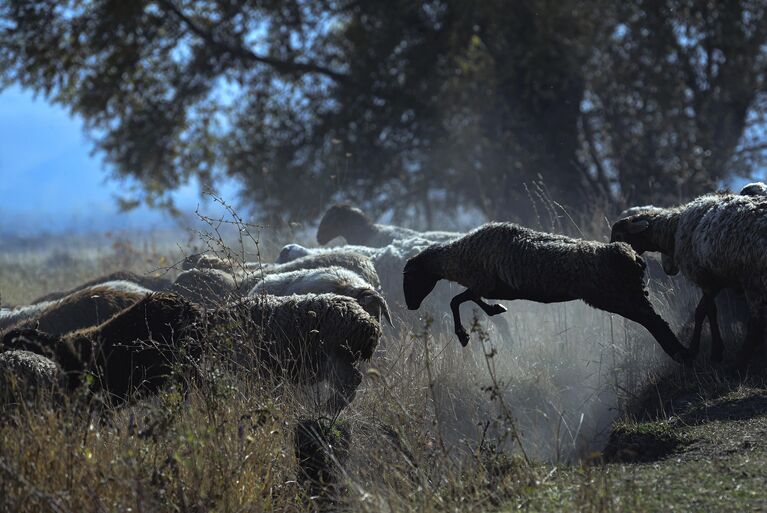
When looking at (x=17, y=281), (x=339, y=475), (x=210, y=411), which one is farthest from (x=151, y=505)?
(x=17, y=281)

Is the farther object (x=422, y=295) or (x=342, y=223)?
(x=342, y=223)

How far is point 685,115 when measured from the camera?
2236cm

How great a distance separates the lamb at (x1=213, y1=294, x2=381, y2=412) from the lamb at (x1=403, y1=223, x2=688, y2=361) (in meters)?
0.82

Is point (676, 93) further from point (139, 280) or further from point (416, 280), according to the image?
point (416, 280)

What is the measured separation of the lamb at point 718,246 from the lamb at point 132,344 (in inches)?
158

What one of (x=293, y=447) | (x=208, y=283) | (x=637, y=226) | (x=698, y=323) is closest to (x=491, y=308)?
(x=637, y=226)

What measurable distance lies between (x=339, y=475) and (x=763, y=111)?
63.3 feet

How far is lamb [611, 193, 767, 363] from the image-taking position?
783 centimetres

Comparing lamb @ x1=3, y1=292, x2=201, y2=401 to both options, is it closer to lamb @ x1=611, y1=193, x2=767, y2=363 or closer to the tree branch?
lamb @ x1=611, y1=193, x2=767, y2=363

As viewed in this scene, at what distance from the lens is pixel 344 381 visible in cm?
839

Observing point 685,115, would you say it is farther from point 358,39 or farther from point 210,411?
point 210,411

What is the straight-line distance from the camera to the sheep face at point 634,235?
9.23 m

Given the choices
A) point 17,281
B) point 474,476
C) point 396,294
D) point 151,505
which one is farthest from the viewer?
point 17,281

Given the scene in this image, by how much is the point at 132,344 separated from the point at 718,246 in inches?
189
